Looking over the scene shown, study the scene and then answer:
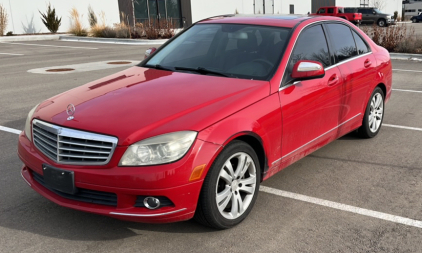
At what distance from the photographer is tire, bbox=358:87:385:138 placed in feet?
20.4

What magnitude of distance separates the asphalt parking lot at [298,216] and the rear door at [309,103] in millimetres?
443

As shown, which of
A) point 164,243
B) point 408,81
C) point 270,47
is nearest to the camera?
point 164,243

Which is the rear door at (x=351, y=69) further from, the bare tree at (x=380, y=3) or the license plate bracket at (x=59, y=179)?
the bare tree at (x=380, y=3)

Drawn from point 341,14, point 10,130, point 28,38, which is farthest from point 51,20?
point 10,130

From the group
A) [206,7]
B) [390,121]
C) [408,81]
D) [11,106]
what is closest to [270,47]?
[390,121]

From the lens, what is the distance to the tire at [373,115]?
20.4 ft

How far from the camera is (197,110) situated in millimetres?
3775

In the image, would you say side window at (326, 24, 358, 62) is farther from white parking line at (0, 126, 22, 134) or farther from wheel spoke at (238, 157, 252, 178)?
white parking line at (0, 126, 22, 134)

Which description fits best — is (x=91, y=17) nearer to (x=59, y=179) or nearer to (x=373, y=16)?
(x=373, y=16)

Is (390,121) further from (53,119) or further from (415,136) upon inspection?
(53,119)

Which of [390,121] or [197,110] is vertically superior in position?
[197,110]

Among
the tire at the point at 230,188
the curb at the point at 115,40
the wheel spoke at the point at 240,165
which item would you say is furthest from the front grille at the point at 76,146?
the curb at the point at 115,40

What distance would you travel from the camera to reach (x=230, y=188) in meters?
3.88

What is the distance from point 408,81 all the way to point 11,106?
28.7 ft
